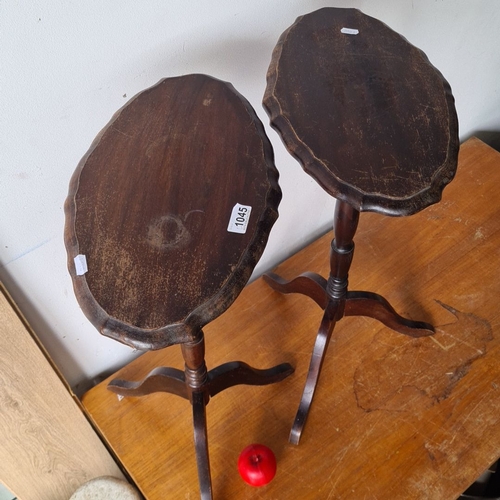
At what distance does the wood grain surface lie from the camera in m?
0.92

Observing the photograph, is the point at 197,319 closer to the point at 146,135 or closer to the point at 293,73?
the point at 146,135

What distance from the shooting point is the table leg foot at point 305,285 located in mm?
1100

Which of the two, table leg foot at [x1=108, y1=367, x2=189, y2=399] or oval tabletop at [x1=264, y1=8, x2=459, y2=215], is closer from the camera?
oval tabletop at [x1=264, y1=8, x2=459, y2=215]

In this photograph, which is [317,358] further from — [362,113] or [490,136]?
[490,136]

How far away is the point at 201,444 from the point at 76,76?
0.62 metres

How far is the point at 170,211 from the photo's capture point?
26.6 inches

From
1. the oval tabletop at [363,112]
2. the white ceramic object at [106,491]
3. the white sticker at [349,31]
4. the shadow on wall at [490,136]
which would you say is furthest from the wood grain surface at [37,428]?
the shadow on wall at [490,136]

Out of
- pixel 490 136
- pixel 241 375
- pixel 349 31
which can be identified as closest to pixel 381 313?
pixel 241 375

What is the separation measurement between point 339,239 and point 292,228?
41 cm

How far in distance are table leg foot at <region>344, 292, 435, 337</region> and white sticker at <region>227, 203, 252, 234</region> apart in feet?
1.48

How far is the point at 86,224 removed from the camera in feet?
2.20

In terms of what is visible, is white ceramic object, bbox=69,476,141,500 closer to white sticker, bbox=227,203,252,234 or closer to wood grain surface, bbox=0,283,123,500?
wood grain surface, bbox=0,283,123,500

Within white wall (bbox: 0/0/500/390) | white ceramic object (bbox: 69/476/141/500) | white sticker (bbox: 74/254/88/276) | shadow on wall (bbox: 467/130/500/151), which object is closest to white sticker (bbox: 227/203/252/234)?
white sticker (bbox: 74/254/88/276)

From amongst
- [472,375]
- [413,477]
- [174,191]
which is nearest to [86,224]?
[174,191]
